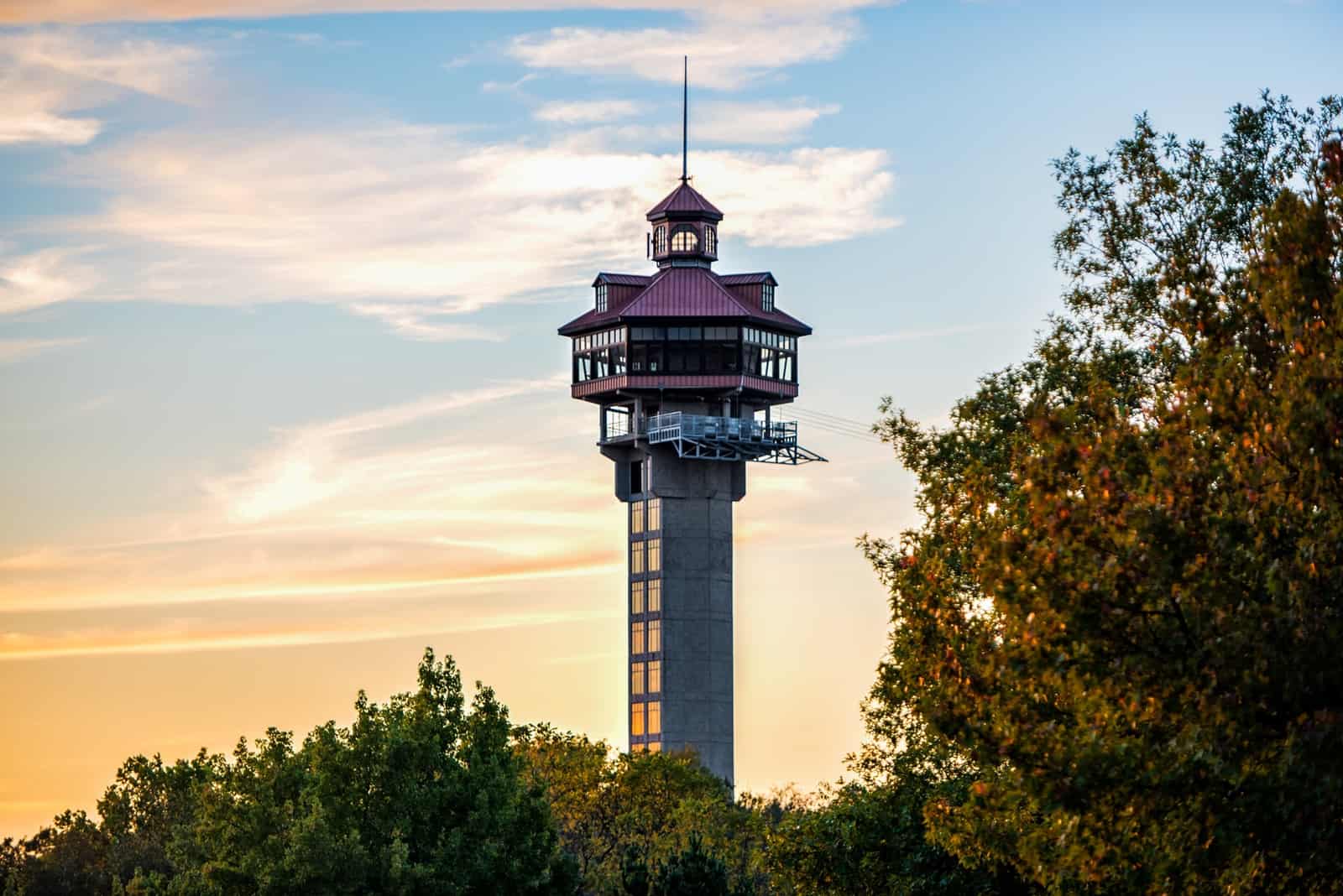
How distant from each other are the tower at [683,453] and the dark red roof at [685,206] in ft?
18.2

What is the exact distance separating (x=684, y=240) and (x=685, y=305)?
10245mm

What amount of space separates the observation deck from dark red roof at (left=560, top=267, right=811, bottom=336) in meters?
8.33

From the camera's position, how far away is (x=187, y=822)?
9462cm

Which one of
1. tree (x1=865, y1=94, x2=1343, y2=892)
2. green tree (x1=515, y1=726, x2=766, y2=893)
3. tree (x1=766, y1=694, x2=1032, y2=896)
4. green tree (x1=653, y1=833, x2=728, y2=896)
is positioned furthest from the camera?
green tree (x1=515, y1=726, x2=766, y2=893)

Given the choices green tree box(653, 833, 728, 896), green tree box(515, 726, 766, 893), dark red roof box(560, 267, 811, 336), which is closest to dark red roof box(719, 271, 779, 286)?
dark red roof box(560, 267, 811, 336)

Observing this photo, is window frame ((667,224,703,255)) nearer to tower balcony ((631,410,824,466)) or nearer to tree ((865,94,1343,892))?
tower balcony ((631,410,824,466))

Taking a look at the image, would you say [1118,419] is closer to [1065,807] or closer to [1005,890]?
[1065,807]

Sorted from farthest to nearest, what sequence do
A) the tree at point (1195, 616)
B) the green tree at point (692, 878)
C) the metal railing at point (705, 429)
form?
1. the metal railing at point (705, 429)
2. the green tree at point (692, 878)
3. the tree at point (1195, 616)

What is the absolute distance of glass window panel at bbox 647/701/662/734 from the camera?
561 ft

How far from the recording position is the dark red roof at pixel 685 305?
17162 cm

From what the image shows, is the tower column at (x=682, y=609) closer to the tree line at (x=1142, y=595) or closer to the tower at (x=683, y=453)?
the tower at (x=683, y=453)


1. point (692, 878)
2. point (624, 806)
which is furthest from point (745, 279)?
point (692, 878)

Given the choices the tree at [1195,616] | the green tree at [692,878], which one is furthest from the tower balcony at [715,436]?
the tree at [1195,616]

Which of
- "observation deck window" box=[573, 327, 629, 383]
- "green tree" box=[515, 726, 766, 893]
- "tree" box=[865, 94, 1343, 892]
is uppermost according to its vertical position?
"observation deck window" box=[573, 327, 629, 383]
